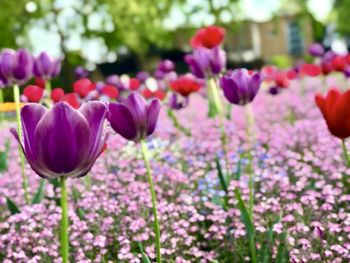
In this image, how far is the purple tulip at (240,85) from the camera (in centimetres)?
350

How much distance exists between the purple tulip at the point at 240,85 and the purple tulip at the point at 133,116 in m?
1.06

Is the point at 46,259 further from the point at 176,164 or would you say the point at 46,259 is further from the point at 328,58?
the point at 328,58

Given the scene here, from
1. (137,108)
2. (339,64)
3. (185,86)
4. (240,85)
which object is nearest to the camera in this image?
(137,108)

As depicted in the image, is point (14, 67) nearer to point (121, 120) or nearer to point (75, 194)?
point (75, 194)

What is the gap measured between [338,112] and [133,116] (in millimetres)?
899

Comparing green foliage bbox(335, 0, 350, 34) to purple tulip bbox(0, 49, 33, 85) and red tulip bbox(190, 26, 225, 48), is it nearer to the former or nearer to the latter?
red tulip bbox(190, 26, 225, 48)

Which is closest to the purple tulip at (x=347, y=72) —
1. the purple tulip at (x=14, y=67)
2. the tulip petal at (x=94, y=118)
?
the purple tulip at (x=14, y=67)

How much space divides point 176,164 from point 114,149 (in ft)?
2.33

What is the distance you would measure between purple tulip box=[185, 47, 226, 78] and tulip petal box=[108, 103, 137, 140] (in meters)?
→ 2.17

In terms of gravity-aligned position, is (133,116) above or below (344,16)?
below

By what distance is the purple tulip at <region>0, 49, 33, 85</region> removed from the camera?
3.90 m

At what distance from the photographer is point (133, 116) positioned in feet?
8.19

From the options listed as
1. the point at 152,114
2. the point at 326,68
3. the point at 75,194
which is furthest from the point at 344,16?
the point at 152,114

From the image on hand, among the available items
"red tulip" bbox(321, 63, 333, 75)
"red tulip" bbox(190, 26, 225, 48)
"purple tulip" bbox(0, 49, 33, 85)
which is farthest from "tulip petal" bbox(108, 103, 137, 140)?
"red tulip" bbox(321, 63, 333, 75)
